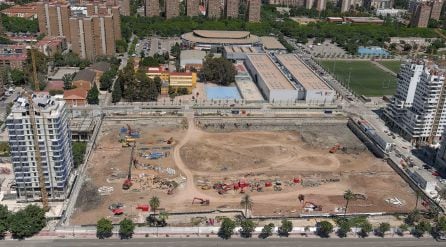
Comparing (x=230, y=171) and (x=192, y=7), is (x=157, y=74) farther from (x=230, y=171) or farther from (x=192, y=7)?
(x=192, y=7)

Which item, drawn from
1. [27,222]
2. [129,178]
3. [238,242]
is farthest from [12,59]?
[238,242]

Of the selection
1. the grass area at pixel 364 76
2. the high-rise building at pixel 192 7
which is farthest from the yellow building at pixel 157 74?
the high-rise building at pixel 192 7

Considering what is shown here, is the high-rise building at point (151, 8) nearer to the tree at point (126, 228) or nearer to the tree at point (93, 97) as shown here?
the tree at point (93, 97)

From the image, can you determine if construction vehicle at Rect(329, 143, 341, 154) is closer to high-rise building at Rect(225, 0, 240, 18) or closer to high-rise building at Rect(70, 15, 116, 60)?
high-rise building at Rect(70, 15, 116, 60)

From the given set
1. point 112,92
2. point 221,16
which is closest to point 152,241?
point 112,92

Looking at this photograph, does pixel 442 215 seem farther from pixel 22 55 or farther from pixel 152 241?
pixel 22 55

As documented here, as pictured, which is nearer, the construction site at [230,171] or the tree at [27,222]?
the tree at [27,222]

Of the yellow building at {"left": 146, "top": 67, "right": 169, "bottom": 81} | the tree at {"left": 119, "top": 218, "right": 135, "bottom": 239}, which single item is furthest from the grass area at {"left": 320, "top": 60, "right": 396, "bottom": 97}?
the tree at {"left": 119, "top": 218, "right": 135, "bottom": 239}
